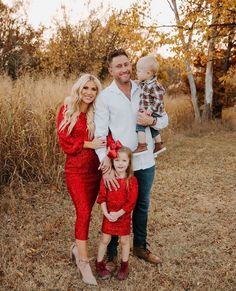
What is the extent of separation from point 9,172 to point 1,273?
2152mm

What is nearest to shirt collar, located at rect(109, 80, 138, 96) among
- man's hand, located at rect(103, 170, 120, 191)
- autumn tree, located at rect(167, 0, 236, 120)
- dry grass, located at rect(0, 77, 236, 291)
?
man's hand, located at rect(103, 170, 120, 191)

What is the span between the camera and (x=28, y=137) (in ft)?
17.9

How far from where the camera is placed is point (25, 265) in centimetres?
366

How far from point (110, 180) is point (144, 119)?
532 millimetres

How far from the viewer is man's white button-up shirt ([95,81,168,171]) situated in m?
3.10

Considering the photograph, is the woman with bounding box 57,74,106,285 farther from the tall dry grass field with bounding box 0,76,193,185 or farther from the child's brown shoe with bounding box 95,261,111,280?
A: the tall dry grass field with bounding box 0,76,193,185

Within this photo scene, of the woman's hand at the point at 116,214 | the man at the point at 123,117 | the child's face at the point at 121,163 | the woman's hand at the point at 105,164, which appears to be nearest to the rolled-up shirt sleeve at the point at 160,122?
the man at the point at 123,117

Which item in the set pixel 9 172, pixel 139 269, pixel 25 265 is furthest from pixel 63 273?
pixel 9 172

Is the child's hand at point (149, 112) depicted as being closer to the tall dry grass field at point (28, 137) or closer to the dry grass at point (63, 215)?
the dry grass at point (63, 215)

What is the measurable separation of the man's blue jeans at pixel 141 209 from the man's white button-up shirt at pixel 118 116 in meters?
0.11

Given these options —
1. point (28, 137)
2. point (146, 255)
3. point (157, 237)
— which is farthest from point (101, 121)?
point (28, 137)

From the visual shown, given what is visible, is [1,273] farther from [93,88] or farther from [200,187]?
[200,187]

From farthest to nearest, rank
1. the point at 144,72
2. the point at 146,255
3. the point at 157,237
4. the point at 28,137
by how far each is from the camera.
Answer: the point at 28,137 → the point at 157,237 → the point at 146,255 → the point at 144,72

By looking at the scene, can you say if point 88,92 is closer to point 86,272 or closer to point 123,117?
point 123,117
